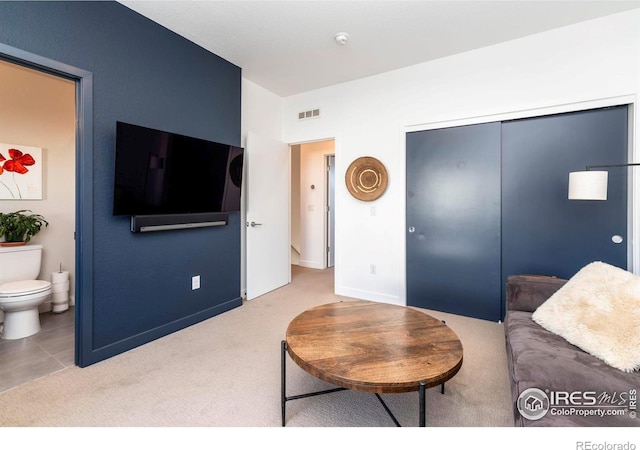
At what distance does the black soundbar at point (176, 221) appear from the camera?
2.31 m

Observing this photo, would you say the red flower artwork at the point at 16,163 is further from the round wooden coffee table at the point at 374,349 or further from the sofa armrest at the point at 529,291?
the sofa armrest at the point at 529,291

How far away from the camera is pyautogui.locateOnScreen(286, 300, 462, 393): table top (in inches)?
48.4

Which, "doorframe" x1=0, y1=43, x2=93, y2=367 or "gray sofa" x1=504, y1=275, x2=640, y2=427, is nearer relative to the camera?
"gray sofa" x1=504, y1=275, x2=640, y2=427

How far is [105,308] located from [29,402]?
25.5 inches

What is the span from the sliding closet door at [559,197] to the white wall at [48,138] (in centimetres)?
458

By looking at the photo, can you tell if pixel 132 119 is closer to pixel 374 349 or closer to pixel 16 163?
pixel 16 163

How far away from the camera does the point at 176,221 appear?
8.43ft

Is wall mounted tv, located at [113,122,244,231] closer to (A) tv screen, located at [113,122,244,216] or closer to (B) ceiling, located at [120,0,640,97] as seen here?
(A) tv screen, located at [113,122,244,216]

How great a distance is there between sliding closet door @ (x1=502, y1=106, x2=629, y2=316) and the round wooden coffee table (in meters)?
1.56

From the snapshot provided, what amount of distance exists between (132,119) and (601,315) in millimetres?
3333

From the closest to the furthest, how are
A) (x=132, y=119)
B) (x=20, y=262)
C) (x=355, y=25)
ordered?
(x=132, y=119) < (x=355, y=25) < (x=20, y=262)

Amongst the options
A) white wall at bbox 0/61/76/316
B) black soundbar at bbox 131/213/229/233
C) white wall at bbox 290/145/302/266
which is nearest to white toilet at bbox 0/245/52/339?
white wall at bbox 0/61/76/316

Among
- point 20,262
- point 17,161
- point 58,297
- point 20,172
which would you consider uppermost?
point 17,161

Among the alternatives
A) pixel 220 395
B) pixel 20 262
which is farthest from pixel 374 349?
pixel 20 262
